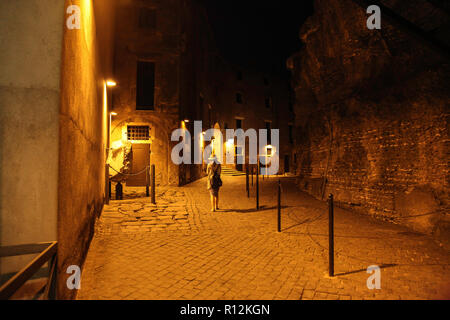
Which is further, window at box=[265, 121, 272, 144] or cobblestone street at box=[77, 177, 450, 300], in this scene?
window at box=[265, 121, 272, 144]

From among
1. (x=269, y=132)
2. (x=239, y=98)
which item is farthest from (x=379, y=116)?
(x=269, y=132)

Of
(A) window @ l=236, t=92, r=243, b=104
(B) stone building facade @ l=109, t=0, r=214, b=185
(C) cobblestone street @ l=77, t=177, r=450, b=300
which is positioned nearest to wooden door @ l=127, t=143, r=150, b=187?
(B) stone building facade @ l=109, t=0, r=214, b=185

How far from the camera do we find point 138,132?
13.6 m

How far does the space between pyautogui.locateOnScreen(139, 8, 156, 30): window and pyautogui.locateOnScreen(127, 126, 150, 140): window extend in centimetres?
541

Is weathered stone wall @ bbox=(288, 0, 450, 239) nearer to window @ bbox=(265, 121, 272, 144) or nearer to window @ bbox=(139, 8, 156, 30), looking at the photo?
window @ bbox=(139, 8, 156, 30)

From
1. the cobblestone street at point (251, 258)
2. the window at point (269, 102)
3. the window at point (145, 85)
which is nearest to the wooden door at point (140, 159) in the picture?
the window at point (145, 85)

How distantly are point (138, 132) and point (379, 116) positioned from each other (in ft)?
36.3

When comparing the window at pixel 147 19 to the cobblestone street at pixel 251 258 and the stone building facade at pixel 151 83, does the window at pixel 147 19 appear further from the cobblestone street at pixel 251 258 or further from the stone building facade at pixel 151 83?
the cobblestone street at pixel 251 258

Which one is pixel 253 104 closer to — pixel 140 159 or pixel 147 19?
pixel 147 19

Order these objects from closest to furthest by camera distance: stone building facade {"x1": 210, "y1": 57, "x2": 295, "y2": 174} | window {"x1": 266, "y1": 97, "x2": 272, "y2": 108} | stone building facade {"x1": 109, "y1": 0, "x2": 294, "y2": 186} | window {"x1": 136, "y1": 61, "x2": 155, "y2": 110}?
stone building facade {"x1": 109, "y1": 0, "x2": 294, "y2": 186} → window {"x1": 136, "y1": 61, "x2": 155, "y2": 110} → stone building facade {"x1": 210, "y1": 57, "x2": 295, "y2": 174} → window {"x1": 266, "y1": 97, "x2": 272, "y2": 108}

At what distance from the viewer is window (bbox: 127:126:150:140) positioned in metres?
13.4

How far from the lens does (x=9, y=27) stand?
241 cm
